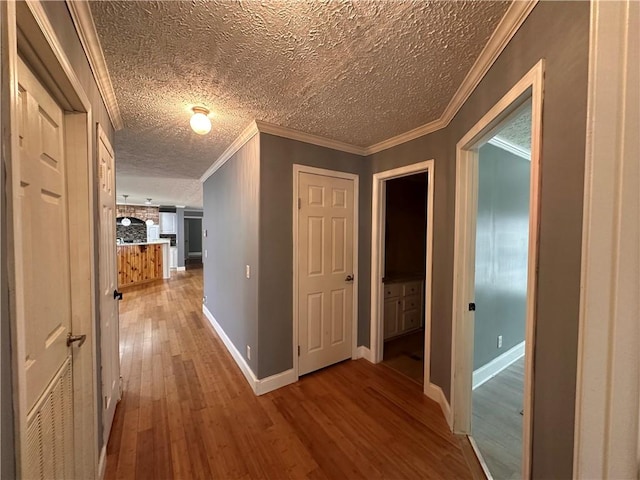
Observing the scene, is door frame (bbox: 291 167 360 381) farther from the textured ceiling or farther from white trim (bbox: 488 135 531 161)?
white trim (bbox: 488 135 531 161)

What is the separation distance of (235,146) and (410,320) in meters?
3.16

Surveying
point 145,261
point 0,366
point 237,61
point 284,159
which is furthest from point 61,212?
point 145,261

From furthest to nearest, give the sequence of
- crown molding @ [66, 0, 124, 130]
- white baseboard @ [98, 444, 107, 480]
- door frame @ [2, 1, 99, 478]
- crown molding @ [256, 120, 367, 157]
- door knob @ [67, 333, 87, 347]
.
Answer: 1. crown molding @ [256, 120, 367, 157]
2. white baseboard @ [98, 444, 107, 480]
3. door knob @ [67, 333, 87, 347]
4. crown molding @ [66, 0, 124, 130]
5. door frame @ [2, 1, 99, 478]

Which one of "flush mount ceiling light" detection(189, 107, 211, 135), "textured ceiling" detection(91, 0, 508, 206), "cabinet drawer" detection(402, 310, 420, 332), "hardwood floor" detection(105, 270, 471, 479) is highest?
"textured ceiling" detection(91, 0, 508, 206)

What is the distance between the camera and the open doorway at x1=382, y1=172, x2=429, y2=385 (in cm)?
299

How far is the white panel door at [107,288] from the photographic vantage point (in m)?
1.50

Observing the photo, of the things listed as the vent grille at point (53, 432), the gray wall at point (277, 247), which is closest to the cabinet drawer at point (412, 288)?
the gray wall at point (277, 247)

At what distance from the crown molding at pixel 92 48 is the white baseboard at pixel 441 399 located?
9.93ft

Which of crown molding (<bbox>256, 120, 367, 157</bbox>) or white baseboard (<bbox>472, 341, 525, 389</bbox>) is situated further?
white baseboard (<bbox>472, 341, 525, 389</bbox>)

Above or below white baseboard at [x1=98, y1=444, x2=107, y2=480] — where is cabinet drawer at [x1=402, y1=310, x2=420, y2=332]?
above

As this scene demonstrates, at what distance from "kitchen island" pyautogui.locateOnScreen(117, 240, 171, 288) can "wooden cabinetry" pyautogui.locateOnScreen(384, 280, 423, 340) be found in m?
6.35

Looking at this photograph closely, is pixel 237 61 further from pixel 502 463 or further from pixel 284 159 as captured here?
pixel 502 463

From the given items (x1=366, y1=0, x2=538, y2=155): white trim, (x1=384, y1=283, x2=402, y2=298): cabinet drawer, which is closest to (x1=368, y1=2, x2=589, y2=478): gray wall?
(x1=366, y1=0, x2=538, y2=155): white trim

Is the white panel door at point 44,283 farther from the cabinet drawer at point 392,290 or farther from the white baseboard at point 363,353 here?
the cabinet drawer at point 392,290
